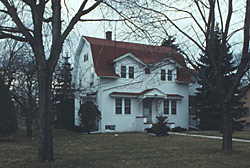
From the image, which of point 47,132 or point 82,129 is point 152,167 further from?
point 82,129

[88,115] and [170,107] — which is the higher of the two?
[170,107]

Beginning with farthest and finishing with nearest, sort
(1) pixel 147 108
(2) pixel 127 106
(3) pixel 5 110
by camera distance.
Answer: (1) pixel 147 108, (2) pixel 127 106, (3) pixel 5 110

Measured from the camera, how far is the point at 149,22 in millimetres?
9398

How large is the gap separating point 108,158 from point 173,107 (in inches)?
810

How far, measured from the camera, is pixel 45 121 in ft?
28.1

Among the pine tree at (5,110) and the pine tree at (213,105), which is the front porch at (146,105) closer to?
the pine tree at (213,105)

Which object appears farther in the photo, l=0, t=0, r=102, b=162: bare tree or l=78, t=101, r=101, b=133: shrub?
l=78, t=101, r=101, b=133: shrub

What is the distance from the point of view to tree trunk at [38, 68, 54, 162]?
8.50m

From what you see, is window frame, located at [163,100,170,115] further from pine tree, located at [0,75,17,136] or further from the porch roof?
pine tree, located at [0,75,17,136]

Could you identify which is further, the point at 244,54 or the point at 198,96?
the point at 198,96

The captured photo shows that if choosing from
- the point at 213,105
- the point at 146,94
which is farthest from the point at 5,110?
the point at 213,105

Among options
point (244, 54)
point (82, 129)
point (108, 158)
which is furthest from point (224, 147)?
point (82, 129)

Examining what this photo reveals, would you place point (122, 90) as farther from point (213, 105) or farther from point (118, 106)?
point (213, 105)

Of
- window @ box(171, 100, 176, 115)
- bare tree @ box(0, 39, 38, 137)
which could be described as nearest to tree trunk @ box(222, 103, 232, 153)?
bare tree @ box(0, 39, 38, 137)
